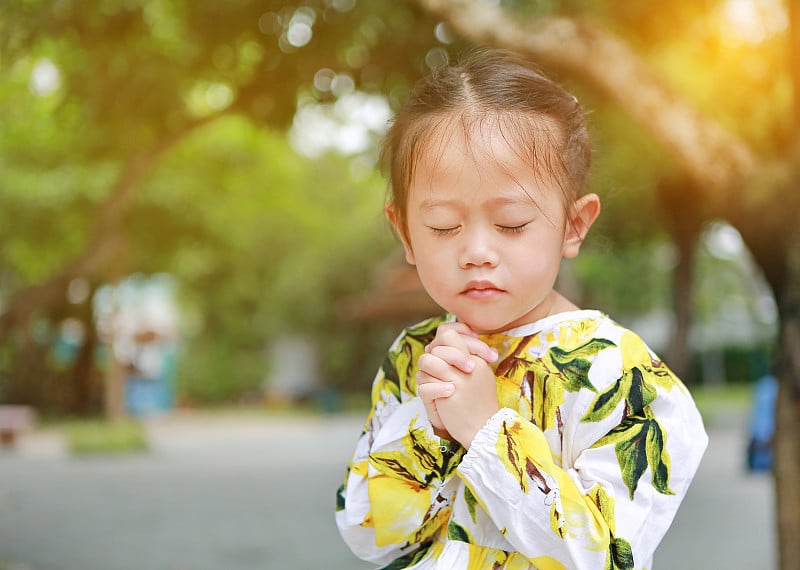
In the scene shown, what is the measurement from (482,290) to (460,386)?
0.45ft

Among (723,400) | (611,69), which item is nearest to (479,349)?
(611,69)

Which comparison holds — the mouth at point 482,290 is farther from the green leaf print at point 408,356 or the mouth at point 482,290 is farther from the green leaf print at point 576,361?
the green leaf print at point 408,356

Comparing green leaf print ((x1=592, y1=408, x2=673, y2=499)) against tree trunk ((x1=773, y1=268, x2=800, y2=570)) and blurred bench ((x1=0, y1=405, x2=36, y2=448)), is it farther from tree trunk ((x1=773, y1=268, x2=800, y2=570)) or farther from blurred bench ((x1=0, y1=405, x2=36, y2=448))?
blurred bench ((x1=0, y1=405, x2=36, y2=448))

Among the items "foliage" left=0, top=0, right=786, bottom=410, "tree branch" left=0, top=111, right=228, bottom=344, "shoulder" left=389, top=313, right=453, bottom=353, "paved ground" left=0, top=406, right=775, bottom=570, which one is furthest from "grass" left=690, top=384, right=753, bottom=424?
"shoulder" left=389, top=313, right=453, bottom=353

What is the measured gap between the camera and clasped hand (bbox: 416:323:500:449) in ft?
4.12

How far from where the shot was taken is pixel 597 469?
1.24 meters

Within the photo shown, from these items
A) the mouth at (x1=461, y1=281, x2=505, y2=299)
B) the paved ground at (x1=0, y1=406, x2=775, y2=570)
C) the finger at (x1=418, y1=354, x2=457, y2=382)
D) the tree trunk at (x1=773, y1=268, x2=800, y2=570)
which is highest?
the mouth at (x1=461, y1=281, x2=505, y2=299)

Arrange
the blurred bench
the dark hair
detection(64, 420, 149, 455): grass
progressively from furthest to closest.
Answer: the blurred bench
detection(64, 420, 149, 455): grass
the dark hair

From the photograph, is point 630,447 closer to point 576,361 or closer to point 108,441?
point 576,361

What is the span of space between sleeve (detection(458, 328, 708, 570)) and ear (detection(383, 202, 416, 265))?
0.31 metres

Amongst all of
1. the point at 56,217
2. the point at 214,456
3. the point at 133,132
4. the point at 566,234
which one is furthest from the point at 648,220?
the point at 566,234

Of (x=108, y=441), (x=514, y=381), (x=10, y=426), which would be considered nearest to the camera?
(x=514, y=381)

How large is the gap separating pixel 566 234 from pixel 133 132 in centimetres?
565

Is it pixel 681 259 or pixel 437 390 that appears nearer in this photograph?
pixel 437 390
